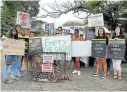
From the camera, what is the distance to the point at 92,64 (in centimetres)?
1284

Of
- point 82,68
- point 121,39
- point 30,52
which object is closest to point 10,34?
point 30,52

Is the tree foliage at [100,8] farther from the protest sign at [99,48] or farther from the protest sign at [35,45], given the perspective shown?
the protest sign at [35,45]

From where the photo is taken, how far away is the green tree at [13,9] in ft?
90.1

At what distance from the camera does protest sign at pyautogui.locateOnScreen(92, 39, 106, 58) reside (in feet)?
32.3

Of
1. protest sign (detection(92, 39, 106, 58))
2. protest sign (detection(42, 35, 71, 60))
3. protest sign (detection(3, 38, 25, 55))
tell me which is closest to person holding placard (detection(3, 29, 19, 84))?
protest sign (detection(3, 38, 25, 55))

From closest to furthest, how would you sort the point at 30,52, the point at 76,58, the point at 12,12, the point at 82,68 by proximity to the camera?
1. the point at 30,52
2. the point at 76,58
3. the point at 82,68
4. the point at 12,12

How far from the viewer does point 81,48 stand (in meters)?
10.2

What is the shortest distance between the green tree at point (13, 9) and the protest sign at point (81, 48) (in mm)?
12492

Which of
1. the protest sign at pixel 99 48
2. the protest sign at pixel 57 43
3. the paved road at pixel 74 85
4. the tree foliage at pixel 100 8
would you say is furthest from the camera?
the tree foliage at pixel 100 8

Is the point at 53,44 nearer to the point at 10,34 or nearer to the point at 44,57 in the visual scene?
the point at 44,57

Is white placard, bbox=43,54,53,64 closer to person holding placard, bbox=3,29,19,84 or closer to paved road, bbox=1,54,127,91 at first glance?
paved road, bbox=1,54,127,91

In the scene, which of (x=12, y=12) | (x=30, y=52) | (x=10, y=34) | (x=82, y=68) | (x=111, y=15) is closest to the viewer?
(x=10, y=34)

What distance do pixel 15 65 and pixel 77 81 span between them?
2.05 meters

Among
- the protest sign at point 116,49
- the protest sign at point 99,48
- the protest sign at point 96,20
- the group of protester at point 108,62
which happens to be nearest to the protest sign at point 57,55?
the group of protester at point 108,62
